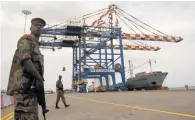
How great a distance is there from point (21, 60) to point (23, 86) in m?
0.31

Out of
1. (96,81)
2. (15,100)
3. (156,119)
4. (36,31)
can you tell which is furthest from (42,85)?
(96,81)

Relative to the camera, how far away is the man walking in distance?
122 inches

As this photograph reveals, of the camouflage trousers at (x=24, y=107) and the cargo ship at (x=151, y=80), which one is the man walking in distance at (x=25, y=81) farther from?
the cargo ship at (x=151, y=80)

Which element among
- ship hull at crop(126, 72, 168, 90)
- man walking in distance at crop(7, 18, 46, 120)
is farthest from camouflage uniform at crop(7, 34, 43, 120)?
ship hull at crop(126, 72, 168, 90)

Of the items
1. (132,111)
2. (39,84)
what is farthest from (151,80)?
(39,84)

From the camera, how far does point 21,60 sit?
10.2 ft

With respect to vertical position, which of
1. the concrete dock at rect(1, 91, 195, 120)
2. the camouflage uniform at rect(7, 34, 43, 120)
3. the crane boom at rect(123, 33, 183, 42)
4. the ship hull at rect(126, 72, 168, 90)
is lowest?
the concrete dock at rect(1, 91, 195, 120)

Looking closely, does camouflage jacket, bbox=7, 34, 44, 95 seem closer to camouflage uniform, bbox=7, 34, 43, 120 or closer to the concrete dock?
camouflage uniform, bbox=7, 34, 43, 120

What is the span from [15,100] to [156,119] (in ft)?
15.8

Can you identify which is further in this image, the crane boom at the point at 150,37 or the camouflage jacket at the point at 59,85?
the crane boom at the point at 150,37

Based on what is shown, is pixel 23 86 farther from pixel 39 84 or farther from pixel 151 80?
pixel 151 80

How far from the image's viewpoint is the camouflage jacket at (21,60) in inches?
123

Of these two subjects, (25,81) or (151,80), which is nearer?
(25,81)

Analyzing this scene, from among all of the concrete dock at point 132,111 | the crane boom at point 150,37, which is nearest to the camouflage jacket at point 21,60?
the concrete dock at point 132,111
